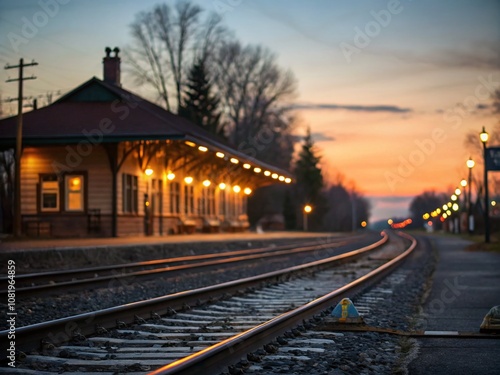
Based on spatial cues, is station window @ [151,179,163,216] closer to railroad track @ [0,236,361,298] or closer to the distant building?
the distant building

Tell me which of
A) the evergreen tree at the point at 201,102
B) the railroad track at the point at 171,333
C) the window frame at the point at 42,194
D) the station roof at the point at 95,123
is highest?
the evergreen tree at the point at 201,102

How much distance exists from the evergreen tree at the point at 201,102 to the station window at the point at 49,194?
3224 cm

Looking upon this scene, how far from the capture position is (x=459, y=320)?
10094mm

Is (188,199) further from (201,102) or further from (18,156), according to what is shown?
(201,102)

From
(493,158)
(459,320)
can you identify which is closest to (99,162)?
(493,158)

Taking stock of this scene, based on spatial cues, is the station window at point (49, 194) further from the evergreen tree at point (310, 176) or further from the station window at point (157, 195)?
the evergreen tree at point (310, 176)

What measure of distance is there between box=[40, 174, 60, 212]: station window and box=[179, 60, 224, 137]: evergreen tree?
32.2 metres

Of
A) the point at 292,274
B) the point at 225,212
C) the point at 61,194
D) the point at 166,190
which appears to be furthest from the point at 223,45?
the point at 292,274

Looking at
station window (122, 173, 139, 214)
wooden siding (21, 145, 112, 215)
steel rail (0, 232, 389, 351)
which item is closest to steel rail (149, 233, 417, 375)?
steel rail (0, 232, 389, 351)

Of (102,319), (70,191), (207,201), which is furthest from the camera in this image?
(207,201)

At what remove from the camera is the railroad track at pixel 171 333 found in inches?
260

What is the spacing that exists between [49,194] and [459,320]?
84.4 ft

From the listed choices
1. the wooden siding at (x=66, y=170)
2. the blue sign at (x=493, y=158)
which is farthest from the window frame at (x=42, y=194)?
the blue sign at (x=493, y=158)

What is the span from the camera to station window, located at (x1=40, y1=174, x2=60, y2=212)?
32.9 meters
